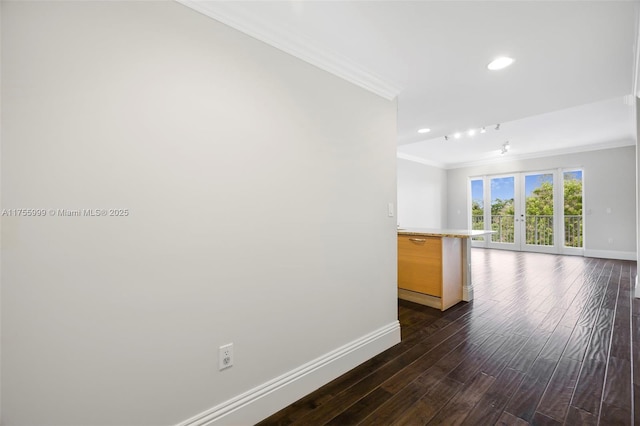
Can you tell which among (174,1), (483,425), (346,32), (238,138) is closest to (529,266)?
(483,425)

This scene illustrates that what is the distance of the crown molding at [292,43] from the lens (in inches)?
55.7

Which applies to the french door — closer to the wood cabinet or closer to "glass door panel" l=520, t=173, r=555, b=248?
"glass door panel" l=520, t=173, r=555, b=248

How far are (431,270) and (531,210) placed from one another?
18.9ft

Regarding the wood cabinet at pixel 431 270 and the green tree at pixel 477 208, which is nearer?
the wood cabinet at pixel 431 270

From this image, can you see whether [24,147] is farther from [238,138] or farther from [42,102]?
[238,138]

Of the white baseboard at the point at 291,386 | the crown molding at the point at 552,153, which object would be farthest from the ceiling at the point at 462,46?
the crown molding at the point at 552,153

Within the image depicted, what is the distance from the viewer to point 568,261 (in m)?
5.78

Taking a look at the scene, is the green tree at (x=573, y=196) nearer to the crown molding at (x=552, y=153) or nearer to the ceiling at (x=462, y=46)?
the crown molding at (x=552, y=153)

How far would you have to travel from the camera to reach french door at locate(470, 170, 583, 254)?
6.54 metres

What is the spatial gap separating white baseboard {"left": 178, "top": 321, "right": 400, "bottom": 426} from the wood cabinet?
1176 mm

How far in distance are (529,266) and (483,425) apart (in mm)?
5066

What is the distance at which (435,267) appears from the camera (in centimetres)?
315

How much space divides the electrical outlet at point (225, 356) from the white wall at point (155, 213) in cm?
3

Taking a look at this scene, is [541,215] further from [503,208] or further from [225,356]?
[225,356]
